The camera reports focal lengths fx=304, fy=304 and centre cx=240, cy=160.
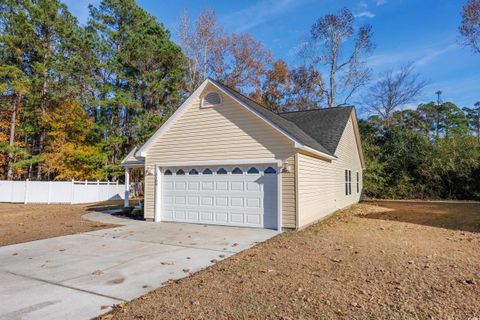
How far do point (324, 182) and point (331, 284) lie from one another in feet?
26.4

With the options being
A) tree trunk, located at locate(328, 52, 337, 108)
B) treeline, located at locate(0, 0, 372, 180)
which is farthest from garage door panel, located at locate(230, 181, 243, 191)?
tree trunk, located at locate(328, 52, 337, 108)

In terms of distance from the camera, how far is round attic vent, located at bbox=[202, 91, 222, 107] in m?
10.9

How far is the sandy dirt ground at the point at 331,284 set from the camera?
3707mm

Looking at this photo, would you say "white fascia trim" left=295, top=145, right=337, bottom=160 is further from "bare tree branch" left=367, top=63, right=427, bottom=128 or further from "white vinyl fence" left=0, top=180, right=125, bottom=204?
"bare tree branch" left=367, top=63, right=427, bottom=128

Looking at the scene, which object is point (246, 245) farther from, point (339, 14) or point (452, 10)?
point (339, 14)

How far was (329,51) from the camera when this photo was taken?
28.6m

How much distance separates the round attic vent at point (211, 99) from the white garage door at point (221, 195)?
7.61 ft

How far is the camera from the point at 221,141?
10703 mm

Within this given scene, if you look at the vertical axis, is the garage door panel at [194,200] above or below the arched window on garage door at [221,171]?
below

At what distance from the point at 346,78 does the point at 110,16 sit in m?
23.0

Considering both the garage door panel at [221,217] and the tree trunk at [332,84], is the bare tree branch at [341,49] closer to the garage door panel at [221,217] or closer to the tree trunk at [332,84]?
the tree trunk at [332,84]

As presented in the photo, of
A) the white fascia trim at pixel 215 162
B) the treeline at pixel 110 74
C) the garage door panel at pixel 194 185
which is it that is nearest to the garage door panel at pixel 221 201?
the garage door panel at pixel 194 185

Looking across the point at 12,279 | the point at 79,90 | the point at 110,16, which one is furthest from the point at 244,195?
the point at 110,16

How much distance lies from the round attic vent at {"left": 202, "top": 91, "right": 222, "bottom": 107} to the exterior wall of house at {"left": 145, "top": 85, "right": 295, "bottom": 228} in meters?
0.16
